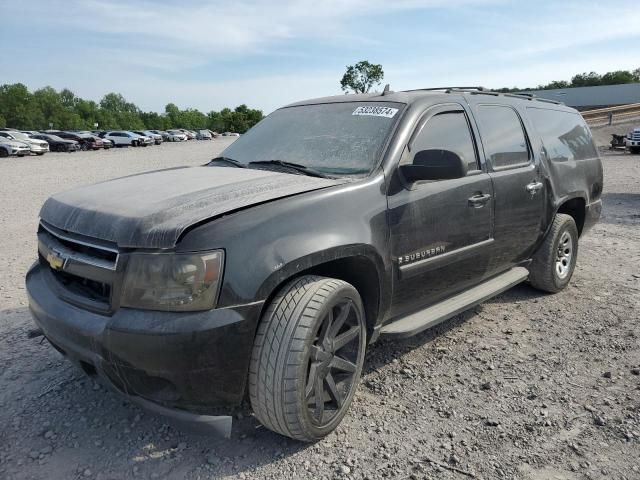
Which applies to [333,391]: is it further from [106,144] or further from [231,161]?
[106,144]

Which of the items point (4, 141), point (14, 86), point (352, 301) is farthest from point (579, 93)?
point (14, 86)

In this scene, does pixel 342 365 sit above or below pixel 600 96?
below

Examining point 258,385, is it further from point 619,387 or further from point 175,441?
point 619,387

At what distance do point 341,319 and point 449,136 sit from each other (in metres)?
1.62

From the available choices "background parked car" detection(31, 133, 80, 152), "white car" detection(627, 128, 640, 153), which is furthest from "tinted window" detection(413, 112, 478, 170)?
"background parked car" detection(31, 133, 80, 152)

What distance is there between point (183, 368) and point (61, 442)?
1033 millimetres

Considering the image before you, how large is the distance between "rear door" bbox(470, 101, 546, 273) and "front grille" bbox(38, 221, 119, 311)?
2644 millimetres

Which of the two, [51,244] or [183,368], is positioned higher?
[51,244]

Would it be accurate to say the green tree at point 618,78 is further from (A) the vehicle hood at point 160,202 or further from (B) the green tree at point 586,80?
(A) the vehicle hood at point 160,202

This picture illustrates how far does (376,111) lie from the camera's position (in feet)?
11.1

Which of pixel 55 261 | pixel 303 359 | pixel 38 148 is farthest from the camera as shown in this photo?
pixel 38 148

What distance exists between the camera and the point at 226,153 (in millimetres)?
3846

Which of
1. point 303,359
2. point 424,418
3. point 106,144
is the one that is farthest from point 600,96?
point 303,359

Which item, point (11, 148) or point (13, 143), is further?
point (13, 143)
